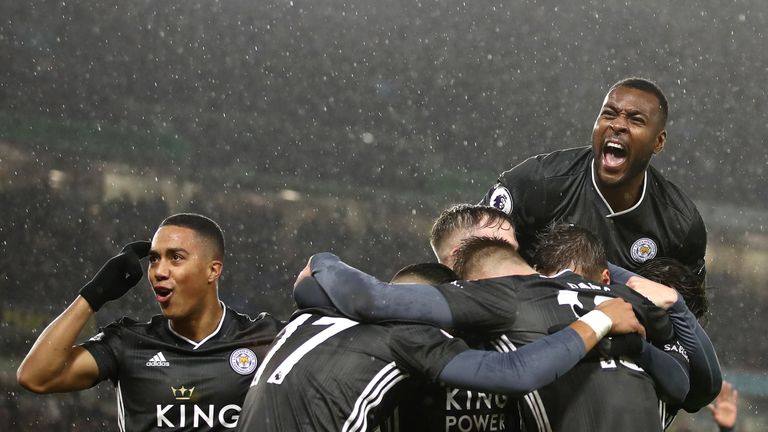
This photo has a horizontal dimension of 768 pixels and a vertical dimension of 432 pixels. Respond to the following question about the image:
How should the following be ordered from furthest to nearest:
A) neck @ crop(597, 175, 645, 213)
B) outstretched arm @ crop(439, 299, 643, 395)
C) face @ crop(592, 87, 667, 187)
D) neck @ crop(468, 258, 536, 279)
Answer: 1. neck @ crop(597, 175, 645, 213)
2. face @ crop(592, 87, 667, 187)
3. neck @ crop(468, 258, 536, 279)
4. outstretched arm @ crop(439, 299, 643, 395)

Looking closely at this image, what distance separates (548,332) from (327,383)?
0.56 m

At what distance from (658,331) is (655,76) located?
39.2ft

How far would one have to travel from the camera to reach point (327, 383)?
7.65 feet

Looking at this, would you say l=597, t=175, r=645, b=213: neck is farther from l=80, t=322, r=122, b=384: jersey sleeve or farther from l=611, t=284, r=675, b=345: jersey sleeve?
l=80, t=322, r=122, b=384: jersey sleeve

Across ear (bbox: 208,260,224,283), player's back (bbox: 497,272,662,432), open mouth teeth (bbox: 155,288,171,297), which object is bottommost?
player's back (bbox: 497,272,662,432)

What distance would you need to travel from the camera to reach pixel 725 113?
14617 mm

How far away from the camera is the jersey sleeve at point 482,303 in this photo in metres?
2.40

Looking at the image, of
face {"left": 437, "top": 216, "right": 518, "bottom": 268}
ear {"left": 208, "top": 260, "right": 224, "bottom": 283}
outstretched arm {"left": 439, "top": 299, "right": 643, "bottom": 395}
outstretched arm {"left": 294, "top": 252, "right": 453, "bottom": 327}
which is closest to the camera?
outstretched arm {"left": 439, "top": 299, "right": 643, "bottom": 395}

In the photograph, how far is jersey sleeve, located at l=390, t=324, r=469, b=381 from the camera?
231cm

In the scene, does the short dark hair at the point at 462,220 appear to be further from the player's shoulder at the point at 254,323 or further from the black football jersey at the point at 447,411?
the player's shoulder at the point at 254,323

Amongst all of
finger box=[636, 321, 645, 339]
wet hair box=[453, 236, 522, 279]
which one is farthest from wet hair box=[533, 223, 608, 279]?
finger box=[636, 321, 645, 339]

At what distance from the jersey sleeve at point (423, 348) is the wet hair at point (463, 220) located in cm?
53

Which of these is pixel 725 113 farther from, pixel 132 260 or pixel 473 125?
pixel 132 260

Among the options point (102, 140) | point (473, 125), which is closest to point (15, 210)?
point (102, 140)
